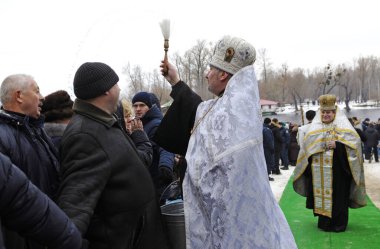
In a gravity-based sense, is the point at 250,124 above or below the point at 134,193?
above

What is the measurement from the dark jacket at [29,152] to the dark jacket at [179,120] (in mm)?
828

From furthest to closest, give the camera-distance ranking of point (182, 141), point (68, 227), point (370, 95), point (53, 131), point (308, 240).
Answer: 1. point (370, 95)
2. point (308, 240)
3. point (53, 131)
4. point (182, 141)
5. point (68, 227)

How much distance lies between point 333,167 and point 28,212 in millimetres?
6051

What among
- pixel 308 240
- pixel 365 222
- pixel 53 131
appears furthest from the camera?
pixel 365 222

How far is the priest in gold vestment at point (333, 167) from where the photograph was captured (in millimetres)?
6875

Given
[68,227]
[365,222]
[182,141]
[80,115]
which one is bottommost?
[365,222]

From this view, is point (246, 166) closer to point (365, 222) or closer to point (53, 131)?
point (53, 131)

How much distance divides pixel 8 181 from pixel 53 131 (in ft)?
6.36

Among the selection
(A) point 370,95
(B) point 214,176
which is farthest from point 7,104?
(A) point 370,95

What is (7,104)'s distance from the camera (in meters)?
2.72

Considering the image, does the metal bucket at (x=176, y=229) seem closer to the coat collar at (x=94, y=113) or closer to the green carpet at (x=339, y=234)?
the coat collar at (x=94, y=113)

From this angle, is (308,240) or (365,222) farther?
(365,222)

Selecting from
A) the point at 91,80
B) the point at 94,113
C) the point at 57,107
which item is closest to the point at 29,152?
the point at 94,113

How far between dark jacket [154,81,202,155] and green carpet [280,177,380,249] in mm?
3686
